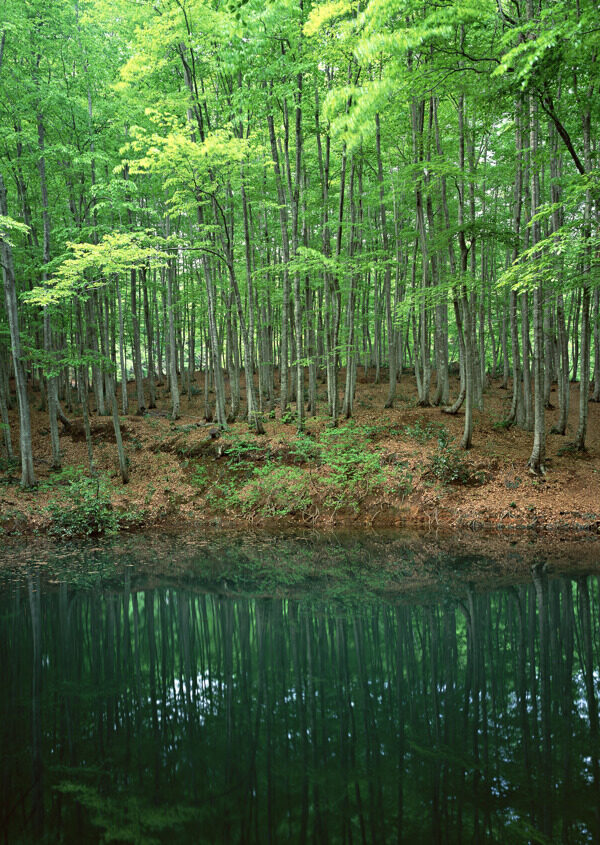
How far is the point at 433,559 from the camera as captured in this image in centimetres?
829

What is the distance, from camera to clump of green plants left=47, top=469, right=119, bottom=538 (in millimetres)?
11211

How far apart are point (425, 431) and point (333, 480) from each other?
3374 mm

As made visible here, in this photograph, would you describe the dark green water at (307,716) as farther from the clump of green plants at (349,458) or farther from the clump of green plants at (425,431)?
the clump of green plants at (425,431)

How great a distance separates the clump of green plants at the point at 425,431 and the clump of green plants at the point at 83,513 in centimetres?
842

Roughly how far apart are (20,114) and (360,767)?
1652 centimetres

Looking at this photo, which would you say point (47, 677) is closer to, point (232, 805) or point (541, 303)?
Result: point (232, 805)

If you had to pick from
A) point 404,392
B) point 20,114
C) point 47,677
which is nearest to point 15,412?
point 20,114

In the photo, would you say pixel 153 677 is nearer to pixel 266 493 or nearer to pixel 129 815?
pixel 129 815

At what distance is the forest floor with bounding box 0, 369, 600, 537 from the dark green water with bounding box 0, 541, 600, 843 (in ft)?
14.2

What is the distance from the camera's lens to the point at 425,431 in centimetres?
1376

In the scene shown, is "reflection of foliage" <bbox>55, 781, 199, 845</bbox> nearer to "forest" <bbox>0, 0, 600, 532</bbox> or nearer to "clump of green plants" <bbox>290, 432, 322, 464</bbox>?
"forest" <bbox>0, 0, 600, 532</bbox>

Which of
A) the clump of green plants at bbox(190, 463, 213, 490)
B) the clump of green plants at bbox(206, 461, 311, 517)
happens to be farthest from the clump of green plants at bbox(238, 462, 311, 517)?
the clump of green plants at bbox(190, 463, 213, 490)

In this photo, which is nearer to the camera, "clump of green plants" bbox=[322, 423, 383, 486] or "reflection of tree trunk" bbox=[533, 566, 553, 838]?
"reflection of tree trunk" bbox=[533, 566, 553, 838]

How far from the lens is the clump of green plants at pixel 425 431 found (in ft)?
43.9
